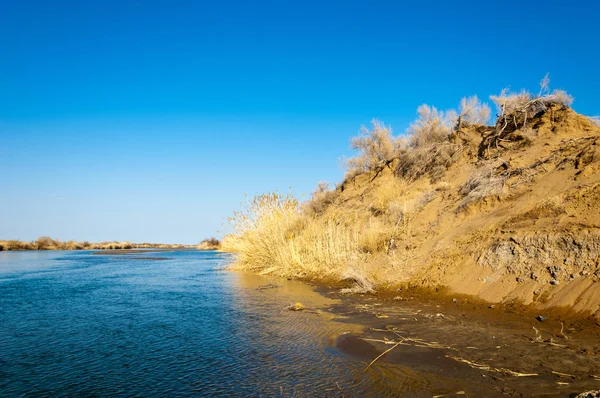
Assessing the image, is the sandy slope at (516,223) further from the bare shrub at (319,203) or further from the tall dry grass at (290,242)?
the bare shrub at (319,203)

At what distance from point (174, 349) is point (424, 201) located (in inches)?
383

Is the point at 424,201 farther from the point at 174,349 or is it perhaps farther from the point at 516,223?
the point at 174,349

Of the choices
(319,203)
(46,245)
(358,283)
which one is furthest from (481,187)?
(46,245)

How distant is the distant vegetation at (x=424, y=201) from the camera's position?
383 inches

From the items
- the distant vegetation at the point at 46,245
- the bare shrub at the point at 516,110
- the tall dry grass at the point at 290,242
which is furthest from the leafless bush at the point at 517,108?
the distant vegetation at the point at 46,245

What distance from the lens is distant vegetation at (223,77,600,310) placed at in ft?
31.9

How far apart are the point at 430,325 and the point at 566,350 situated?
186 centimetres

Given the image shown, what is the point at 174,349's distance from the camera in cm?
535

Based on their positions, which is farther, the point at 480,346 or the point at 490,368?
the point at 480,346

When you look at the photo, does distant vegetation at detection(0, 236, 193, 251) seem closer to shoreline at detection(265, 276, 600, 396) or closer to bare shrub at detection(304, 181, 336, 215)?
bare shrub at detection(304, 181, 336, 215)

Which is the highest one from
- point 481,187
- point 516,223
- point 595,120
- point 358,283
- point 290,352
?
point 595,120

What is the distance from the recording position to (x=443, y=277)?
8711 mm

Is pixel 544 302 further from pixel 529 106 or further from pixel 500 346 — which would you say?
pixel 529 106

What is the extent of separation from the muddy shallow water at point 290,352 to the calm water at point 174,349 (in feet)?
0.06
